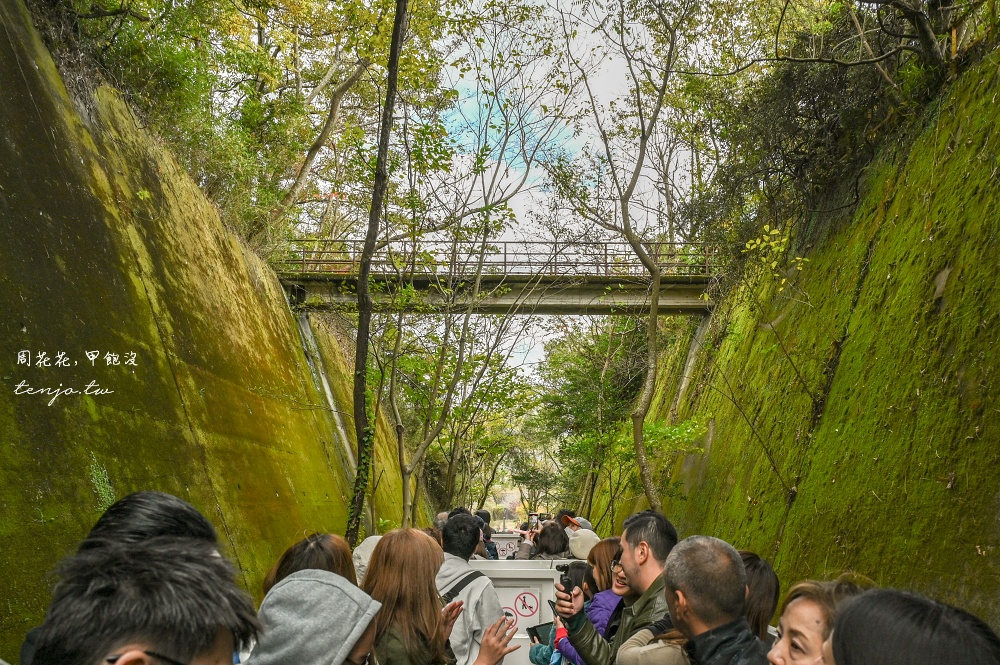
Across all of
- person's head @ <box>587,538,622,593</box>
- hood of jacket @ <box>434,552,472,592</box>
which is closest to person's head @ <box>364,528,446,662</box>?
hood of jacket @ <box>434,552,472,592</box>

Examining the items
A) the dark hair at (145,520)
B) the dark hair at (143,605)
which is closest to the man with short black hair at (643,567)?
the dark hair at (145,520)

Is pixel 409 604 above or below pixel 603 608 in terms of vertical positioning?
above

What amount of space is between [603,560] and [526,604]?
1836mm

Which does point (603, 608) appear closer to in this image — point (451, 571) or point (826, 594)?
point (451, 571)

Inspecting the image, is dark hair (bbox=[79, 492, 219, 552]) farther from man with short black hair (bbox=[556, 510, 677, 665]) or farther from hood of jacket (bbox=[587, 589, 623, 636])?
hood of jacket (bbox=[587, 589, 623, 636])

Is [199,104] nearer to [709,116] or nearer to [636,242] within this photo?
[636,242]

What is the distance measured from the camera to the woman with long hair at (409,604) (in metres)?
2.88

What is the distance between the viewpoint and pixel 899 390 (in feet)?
18.6

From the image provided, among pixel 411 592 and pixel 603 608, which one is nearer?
pixel 411 592

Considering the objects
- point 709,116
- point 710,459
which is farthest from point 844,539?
point 709,116

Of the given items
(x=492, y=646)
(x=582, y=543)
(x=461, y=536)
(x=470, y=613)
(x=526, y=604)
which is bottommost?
(x=526, y=604)

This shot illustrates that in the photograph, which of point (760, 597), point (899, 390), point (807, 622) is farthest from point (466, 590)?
point (899, 390)

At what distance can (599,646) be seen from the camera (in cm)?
300

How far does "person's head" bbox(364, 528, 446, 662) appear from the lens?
9.64 feet
